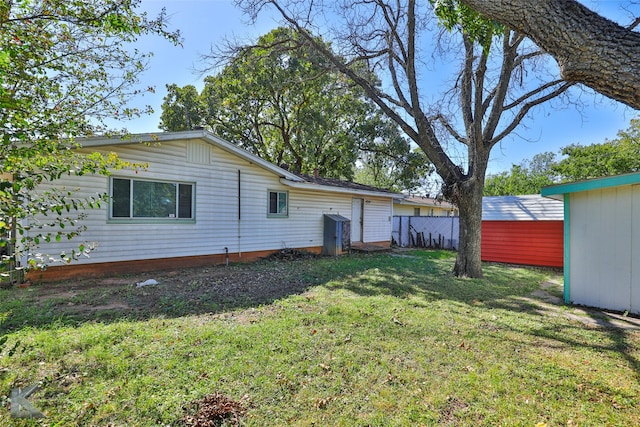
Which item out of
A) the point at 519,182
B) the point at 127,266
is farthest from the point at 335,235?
the point at 519,182

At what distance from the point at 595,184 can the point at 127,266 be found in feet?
32.4

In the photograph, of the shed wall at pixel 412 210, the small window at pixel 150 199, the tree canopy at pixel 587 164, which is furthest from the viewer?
the shed wall at pixel 412 210

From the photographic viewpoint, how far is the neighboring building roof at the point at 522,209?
35.2 ft

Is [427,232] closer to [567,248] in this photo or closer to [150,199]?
[567,248]

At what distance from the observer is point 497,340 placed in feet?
13.1

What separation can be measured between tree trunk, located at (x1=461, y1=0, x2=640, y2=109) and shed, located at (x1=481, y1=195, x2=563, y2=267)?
996 centimetres

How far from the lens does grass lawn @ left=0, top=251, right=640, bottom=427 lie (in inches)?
98.7

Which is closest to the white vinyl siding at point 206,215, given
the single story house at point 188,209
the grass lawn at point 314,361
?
the single story house at point 188,209

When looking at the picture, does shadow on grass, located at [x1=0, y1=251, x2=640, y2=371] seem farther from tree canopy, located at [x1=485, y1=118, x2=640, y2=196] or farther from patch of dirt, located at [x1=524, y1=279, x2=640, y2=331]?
tree canopy, located at [x1=485, y1=118, x2=640, y2=196]

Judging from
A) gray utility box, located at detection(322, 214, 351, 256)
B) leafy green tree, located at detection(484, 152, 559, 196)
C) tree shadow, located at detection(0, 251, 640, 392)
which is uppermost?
leafy green tree, located at detection(484, 152, 559, 196)

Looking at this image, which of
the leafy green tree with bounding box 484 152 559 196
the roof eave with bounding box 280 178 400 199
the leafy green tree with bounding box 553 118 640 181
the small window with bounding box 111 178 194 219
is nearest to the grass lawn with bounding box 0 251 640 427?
the small window with bounding box 111 178 194 219

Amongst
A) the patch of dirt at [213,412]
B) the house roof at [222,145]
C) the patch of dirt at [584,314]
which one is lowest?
the patch of dirt at [584,314]

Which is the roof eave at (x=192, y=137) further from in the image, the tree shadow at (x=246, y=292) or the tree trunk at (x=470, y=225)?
the tree trunk at (x=470, y=225)

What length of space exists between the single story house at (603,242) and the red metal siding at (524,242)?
564cm
